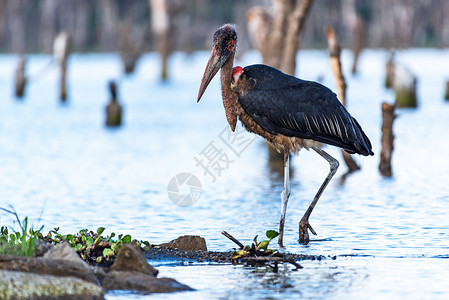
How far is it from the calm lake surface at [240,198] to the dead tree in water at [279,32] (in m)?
1.46

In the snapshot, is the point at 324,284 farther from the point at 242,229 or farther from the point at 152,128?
the point at 152,128

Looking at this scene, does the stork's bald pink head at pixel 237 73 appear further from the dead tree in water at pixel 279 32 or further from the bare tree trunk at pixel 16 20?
the bare tree trunk at pixel 16 20

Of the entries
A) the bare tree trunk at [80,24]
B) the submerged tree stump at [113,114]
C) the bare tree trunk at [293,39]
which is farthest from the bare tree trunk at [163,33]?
the bare tree trunk at [80,24]

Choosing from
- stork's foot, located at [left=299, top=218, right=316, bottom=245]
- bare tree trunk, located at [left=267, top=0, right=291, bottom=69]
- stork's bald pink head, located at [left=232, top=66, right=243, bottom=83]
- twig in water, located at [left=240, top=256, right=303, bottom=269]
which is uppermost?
bare tree trunk, located at [left=267, top=0, right=291, bottom=69]

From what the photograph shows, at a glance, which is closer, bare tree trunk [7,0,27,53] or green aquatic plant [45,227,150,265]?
green aquatic plant [45,227,150,265]

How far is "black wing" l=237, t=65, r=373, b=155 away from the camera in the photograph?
8.41m

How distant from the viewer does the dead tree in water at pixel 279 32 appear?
1537 cm

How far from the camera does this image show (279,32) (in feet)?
52.9

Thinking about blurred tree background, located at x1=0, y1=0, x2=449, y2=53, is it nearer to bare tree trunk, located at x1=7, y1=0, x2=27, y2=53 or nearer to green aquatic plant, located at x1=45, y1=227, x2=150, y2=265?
bare tree trunk, located at x1=7, y1=0, x2=27, y2=53

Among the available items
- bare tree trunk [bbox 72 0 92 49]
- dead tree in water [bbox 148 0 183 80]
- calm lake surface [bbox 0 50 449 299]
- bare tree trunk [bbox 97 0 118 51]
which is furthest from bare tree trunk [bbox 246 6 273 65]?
bare tree trunk [bbox 72 0 92 49]

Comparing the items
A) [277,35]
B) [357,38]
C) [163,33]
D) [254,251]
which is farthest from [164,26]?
[254,251]

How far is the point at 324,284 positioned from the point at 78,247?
78.9 inches

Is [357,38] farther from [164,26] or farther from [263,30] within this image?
[263,30]

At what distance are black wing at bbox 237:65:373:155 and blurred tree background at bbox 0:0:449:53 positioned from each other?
57577mm
